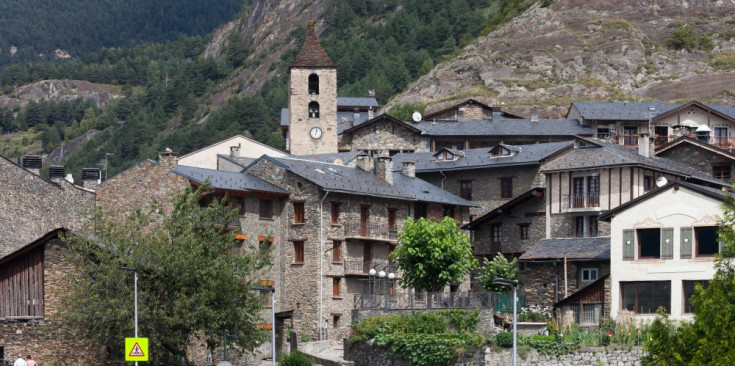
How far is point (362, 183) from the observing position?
82562mm

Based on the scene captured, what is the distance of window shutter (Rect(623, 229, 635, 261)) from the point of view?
67625 mm

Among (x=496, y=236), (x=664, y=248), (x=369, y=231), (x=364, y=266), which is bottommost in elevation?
(x=364, y=266)

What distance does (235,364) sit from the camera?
69562 millimetres

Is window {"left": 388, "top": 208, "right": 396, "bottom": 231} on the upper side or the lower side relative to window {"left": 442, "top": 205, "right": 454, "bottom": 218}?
lower

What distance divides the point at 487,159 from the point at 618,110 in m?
24.3

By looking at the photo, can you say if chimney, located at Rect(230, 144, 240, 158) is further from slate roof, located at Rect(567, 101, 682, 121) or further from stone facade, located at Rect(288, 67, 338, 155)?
slate roof, located at Rect(567, 101, 682, 121)

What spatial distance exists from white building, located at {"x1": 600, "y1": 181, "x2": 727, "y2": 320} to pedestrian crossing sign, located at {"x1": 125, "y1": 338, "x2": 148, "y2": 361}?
21990 millimetres

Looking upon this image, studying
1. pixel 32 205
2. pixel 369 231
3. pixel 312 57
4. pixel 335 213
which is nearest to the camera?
pixel 32 205

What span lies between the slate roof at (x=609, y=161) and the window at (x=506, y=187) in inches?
219

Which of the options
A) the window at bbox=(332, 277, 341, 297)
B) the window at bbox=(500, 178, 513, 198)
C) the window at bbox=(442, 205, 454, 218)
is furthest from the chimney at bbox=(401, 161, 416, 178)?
the window at bbox=(332, 277, 341, 297)

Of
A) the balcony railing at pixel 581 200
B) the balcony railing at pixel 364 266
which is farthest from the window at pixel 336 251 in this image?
the balcony railing at pixel 581 200

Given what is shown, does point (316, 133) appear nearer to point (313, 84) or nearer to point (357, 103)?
point (313, 84)

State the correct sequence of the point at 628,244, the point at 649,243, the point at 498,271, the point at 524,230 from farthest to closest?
the point at 524,230, the point at 498,271, the point at 628,244, the point at 649,243

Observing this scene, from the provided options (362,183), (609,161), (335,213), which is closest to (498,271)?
(609,161)
